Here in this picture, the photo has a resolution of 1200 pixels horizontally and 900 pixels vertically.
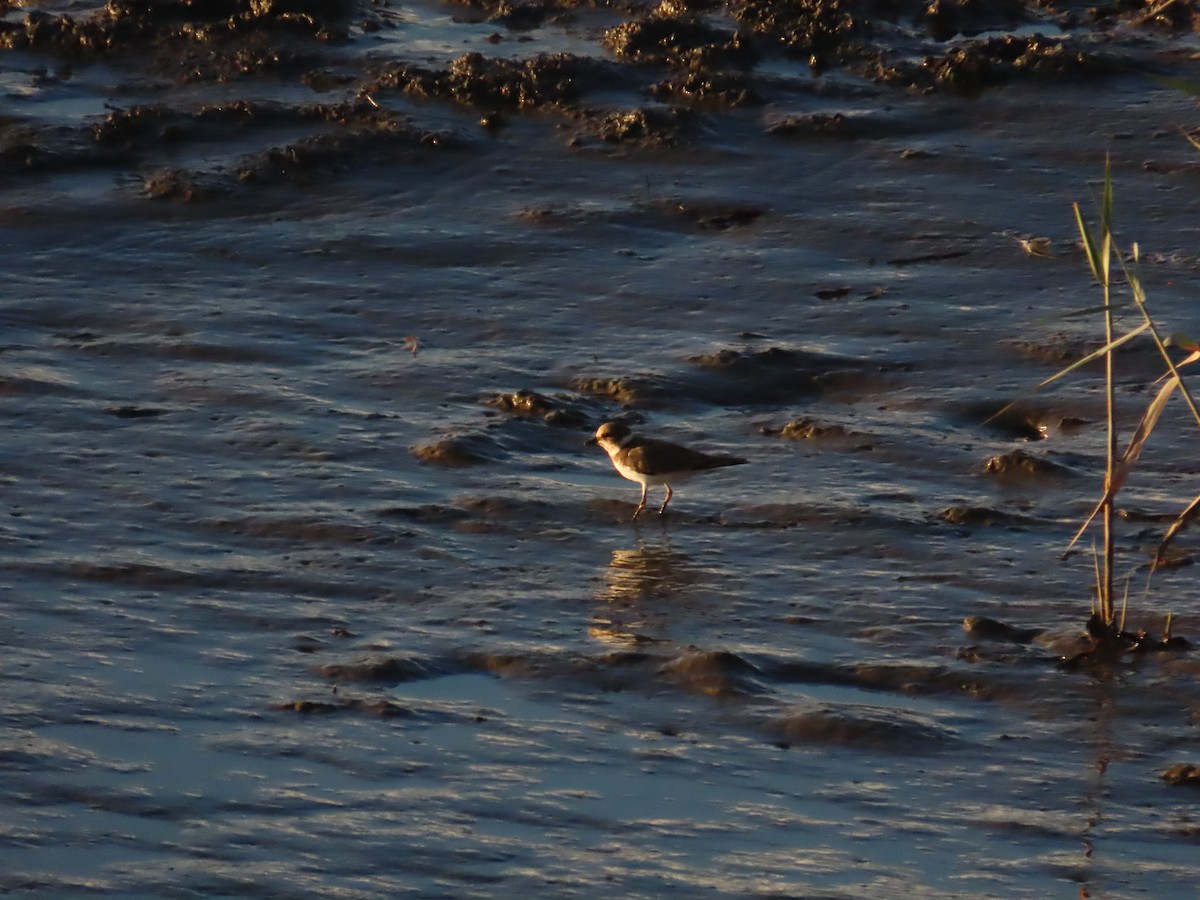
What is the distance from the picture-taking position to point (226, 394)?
31.9 feet

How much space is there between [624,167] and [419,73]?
179 cm

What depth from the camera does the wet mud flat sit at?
6.21m

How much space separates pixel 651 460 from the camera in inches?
329

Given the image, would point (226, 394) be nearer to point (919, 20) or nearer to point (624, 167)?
point (624, 167)

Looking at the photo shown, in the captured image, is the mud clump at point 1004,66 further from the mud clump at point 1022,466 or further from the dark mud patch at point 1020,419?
the mud clump at point 1022,466

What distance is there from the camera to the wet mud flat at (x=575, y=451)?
6.21 metres

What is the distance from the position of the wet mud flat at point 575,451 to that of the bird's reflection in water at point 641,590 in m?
0.03

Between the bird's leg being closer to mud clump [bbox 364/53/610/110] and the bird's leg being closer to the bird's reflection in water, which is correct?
the bird's reflection in water

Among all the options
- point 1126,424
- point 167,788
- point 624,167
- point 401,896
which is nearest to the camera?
point 401,896

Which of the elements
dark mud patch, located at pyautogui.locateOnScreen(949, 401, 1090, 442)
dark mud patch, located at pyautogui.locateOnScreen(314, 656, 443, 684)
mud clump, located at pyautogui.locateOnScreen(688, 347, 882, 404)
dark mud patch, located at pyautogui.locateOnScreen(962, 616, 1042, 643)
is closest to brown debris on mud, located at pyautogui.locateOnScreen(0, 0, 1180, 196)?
mud clump, located at pyautogui.locateOnScreen(688, 347, 882, 404)

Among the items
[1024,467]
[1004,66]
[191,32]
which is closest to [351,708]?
[1024,467]

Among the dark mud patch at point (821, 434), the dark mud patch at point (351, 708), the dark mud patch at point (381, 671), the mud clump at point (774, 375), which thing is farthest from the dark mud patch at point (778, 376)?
the dark mud patch at point (351, 708)

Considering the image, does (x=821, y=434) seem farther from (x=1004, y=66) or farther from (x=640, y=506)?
(x=1004, y=66)

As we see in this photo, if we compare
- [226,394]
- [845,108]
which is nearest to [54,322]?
[226,394]
